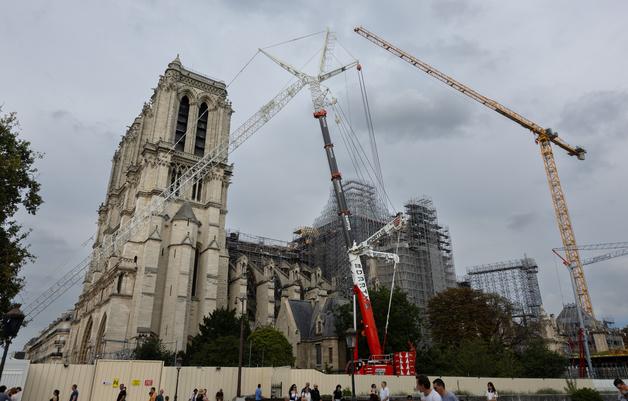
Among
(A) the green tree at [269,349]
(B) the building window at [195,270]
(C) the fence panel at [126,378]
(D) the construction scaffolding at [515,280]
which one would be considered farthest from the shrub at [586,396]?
(D) the construction scaffolding at [515,280]

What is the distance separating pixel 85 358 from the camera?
4194cm

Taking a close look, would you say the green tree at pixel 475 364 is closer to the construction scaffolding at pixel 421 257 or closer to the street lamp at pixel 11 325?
the construction scaffolding at pixel 421 257

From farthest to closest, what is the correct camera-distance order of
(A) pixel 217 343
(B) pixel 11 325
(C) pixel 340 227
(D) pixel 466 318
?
(C) pixel 340 227 < (D) pixel 466 318 < (A) pixel 217 343 < (B) pixel 11 325

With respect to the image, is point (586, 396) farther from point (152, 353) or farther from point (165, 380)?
point (152, 353)

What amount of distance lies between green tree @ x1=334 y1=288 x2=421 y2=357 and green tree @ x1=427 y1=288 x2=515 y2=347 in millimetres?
7914

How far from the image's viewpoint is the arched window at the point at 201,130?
5274 centimetres

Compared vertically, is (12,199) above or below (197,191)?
below

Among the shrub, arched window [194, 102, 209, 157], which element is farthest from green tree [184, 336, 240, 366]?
arched window [194, 102, 209, 157]

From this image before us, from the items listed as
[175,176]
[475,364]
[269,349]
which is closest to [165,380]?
[269,349]

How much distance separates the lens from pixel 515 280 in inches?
3526

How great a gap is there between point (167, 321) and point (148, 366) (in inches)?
794

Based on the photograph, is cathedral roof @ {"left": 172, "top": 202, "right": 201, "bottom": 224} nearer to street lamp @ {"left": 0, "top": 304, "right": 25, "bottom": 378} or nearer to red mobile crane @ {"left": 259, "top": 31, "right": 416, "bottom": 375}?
red mobile crane @ {"left": 259, "top": 31, "right": 416, "bottom": 375}

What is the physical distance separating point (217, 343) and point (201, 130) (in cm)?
3109

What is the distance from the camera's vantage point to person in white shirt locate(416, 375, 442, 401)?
6.80m
